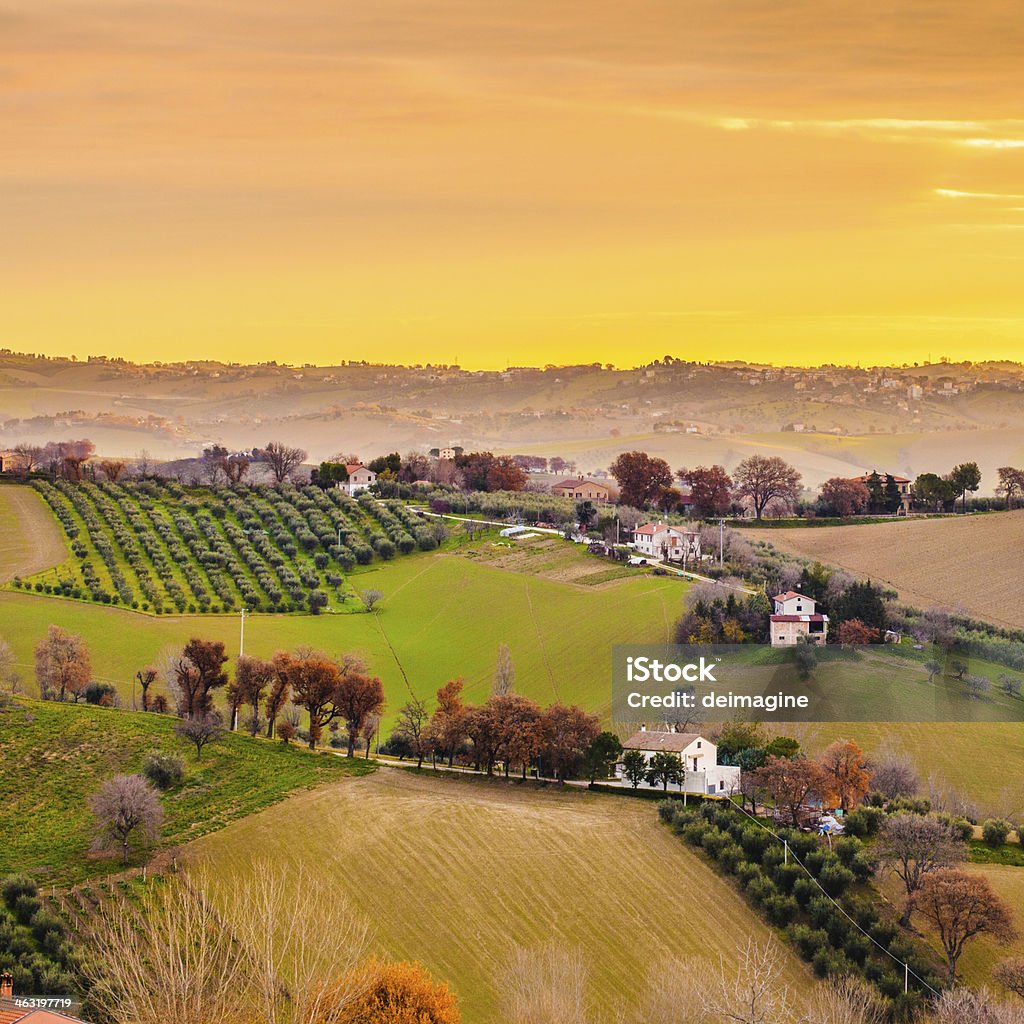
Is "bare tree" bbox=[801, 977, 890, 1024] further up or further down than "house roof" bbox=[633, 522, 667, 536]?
further down

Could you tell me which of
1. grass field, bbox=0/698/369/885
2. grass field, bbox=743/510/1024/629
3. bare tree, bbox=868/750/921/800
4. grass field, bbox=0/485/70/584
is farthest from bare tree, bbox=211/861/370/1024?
grass field, bbox=743/510/1024/629

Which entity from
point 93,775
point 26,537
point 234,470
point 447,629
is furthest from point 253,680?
point 234,470

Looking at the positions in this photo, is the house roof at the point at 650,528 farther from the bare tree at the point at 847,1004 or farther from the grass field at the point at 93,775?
the bare tree at the point at 847,1004

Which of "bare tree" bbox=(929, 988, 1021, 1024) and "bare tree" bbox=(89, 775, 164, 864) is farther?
"bare tree" bbox=(89, 775, 164, 864)

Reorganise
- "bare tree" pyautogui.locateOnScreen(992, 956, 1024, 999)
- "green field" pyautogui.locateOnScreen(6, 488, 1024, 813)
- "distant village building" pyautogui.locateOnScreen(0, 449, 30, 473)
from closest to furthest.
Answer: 1. "bare tree" pyautogui.locateOnScreen(992, 956, 1024, 999)
2. "green field" pyautogui.locateOnScreen(6, 488, 1024, 813)
3. "distant village building" pyautogui.locateOnScreen(0, 449, 30, 473)

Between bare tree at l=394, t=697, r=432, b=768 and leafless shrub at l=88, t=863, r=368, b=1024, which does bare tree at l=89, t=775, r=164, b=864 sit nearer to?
leafless shrub at l=88, t=863, r=368, b=1024

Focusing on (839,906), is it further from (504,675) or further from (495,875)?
(504,675)
